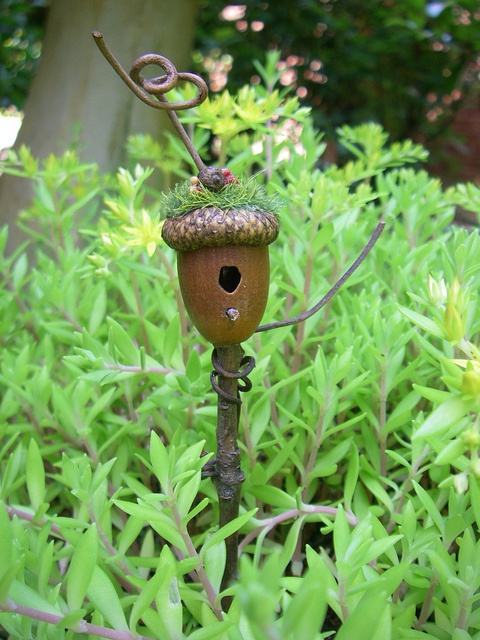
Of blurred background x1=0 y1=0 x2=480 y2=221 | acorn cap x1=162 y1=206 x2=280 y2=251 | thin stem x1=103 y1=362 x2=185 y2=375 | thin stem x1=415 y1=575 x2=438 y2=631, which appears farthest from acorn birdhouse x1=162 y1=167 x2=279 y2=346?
blurred background x1=0 y1=0 x2=480 y2=221

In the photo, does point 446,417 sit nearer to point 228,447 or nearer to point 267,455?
point 228,447

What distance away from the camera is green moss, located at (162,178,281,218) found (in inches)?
15.0

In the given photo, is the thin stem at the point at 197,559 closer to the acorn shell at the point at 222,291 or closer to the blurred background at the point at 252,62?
the acorn shell at the point at 222,291

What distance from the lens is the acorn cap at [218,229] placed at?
364mm

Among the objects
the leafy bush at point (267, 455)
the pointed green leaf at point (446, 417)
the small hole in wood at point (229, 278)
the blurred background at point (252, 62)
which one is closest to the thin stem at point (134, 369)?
the leafy bush at point (267, 455)

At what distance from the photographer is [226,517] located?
428mm

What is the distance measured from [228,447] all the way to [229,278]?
13cm

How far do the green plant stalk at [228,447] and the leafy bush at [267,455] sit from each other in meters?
0.02

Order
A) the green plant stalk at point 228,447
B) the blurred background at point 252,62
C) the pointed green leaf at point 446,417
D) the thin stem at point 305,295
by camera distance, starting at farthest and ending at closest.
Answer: the blurred background at point 252,62
the thin stem at point 305,295
the green plant stalk at point 228,447
the pointed green leaf at point 446,417

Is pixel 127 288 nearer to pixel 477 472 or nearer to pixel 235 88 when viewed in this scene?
pixel 477 472

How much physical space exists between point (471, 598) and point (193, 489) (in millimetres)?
199

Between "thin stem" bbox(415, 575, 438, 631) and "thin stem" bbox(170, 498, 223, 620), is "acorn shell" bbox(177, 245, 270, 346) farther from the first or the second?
"thin stem" bbox(415, 575, 438, 631)

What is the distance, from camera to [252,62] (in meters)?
1.83

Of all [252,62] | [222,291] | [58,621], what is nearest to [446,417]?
[222,291]
